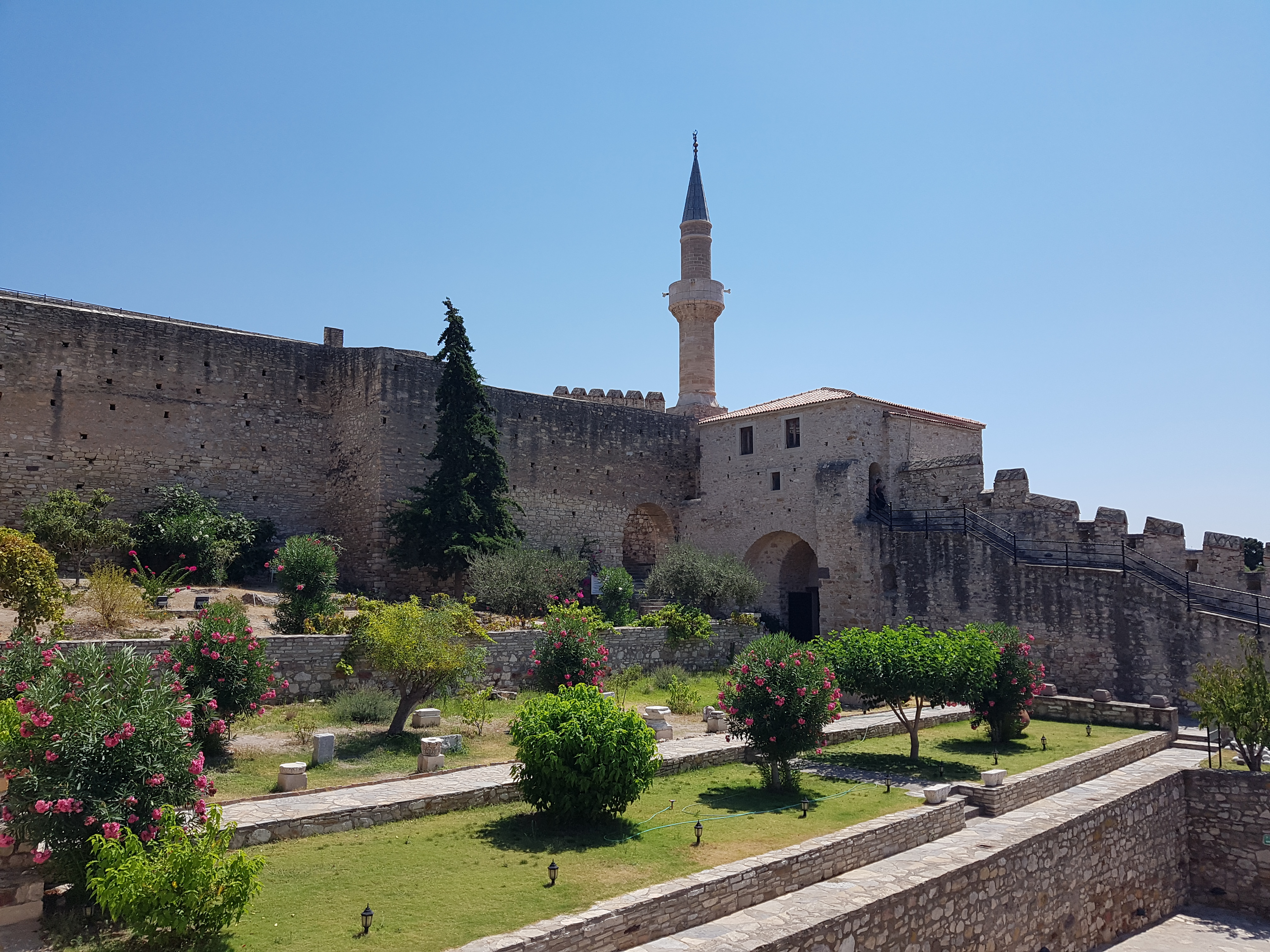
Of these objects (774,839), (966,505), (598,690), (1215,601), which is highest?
(966,505)

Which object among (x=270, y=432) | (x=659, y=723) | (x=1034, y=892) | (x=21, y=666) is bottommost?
(x=1034, y=892)

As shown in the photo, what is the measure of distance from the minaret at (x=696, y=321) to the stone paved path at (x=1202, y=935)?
20.0m

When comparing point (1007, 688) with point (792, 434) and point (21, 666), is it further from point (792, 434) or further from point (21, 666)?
point (21, 666)

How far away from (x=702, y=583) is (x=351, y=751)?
475 inches

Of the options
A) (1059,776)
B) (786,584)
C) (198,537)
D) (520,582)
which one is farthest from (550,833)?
(786,584)

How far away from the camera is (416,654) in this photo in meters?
A: 12.1

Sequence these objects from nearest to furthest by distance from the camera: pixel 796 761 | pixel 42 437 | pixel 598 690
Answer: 1. pixel 598 690
2. pixel 796 761
3. pixel 42 437

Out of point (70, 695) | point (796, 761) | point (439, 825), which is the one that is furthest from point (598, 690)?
point (70, 695)

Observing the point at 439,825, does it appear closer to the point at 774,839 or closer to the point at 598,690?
the point at 598,690

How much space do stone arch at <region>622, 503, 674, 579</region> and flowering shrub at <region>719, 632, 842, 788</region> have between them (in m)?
17.6

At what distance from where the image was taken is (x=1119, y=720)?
56.1ft

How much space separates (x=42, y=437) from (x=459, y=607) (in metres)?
10.7

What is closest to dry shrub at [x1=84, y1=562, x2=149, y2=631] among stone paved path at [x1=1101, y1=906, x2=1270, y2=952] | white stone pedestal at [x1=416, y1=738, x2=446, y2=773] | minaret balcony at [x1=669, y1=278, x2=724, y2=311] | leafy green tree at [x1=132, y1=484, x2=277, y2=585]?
leafy green tree at [x1=132, y1=484, x2=277, y2=585]

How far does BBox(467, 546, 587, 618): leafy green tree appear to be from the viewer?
1895 centimetres
